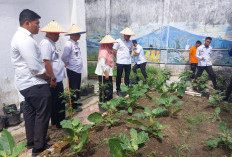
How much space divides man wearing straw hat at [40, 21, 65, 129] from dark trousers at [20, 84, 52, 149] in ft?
1.72

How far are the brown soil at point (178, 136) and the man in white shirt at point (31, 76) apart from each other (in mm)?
579

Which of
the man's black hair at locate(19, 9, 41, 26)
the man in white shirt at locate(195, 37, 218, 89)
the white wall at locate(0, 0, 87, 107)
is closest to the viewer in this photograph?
the man's black hair at locate(19, 9, 41, 26)

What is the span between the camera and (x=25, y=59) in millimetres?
2154

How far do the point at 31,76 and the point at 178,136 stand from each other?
229 cm

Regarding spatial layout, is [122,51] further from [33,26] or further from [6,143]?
[6,143]

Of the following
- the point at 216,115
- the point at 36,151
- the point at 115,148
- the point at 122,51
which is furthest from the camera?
the point at 122,51

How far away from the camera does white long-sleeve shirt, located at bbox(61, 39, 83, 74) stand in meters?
3.61

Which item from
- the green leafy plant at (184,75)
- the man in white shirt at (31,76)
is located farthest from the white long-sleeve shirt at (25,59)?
the green leafy plant at (184,75)

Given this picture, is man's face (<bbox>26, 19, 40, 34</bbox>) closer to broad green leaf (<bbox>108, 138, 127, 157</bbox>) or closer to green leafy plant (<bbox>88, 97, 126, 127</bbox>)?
green leafy plant (<bbox>88, 97, 126, 127</bbox>)

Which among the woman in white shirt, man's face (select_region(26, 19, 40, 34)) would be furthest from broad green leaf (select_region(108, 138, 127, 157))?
the woman in white shirt

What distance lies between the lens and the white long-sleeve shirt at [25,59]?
214 cm

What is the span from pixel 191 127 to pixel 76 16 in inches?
189

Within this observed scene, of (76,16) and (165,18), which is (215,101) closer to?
(76,16)

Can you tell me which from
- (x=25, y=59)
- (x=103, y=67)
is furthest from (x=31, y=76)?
(x=103, y=67)
